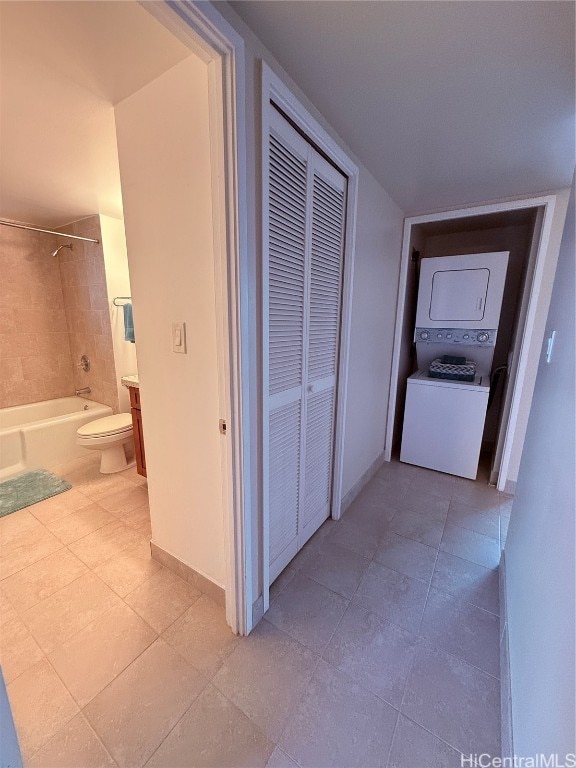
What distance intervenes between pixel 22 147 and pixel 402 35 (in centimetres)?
181

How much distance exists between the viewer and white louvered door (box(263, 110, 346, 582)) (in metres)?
→ 1.21

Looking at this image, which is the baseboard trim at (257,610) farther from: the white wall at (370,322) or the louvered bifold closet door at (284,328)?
the white wall at (370,322)

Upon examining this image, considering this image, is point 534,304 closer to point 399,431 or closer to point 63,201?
point 399,431

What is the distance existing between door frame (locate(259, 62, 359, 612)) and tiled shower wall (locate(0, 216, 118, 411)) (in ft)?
7.50

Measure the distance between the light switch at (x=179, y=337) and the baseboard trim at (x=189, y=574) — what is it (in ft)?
3.63

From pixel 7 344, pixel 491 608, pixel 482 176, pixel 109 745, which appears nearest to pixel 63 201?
pixel 7 344

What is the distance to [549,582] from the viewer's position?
0.83 meters

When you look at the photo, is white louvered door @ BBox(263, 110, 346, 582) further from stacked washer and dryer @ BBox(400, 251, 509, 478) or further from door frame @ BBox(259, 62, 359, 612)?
stacked washer and dryer @ BBox(400, 251, 509, 478)

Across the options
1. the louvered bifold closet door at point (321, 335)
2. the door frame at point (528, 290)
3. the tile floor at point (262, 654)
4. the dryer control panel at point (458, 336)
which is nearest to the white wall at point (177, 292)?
the tile floor at point (262, 654)

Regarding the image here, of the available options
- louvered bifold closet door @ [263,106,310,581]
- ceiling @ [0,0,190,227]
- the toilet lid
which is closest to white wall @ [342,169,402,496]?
louvered bifold closet door @ [263,106,310,581]

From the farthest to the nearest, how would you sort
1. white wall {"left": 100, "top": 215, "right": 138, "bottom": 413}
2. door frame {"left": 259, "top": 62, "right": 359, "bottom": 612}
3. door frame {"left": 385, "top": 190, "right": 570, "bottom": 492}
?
1. white wall {"left": 100, "top": 215, "right": 138, "bottom": 413}
2. door frame {"left": 385, "top": 190, "right": 570, "bottom": 492}
3. door frame {"left": 259, "top": 62, "right": 359, "bottom": 612}

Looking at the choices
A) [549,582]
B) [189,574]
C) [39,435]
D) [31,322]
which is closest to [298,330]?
[549,582]

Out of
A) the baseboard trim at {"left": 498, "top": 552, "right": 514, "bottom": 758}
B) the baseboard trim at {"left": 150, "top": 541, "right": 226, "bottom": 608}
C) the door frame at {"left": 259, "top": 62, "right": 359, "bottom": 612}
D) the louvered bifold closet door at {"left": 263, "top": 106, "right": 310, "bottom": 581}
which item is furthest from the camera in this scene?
the baseboard trim at {"left": 150, "top": 541, "right": 226, "bottom": 608}

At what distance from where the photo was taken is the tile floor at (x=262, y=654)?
960 mm
